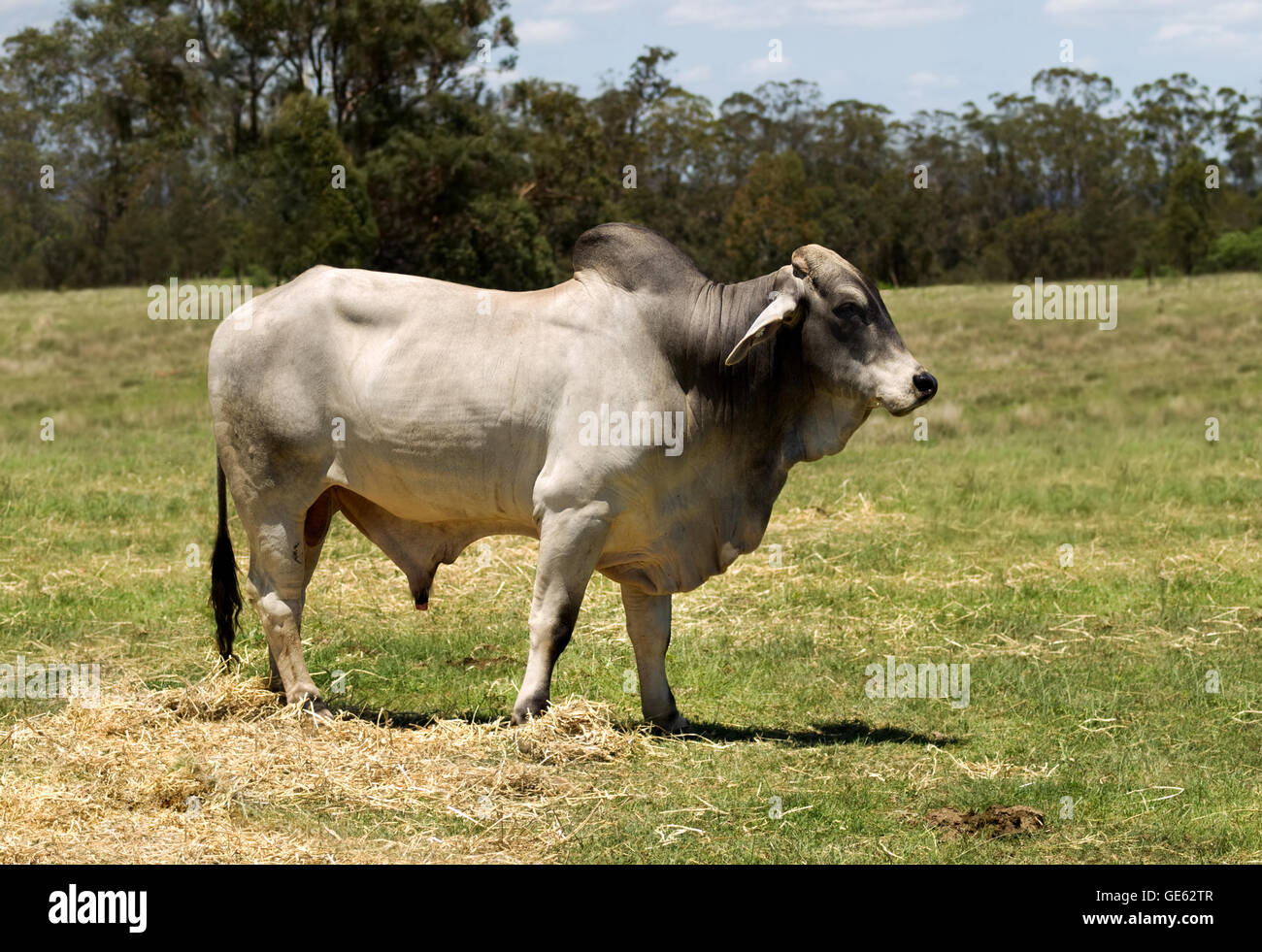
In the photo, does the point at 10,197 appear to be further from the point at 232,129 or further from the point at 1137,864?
the point at 1137,864

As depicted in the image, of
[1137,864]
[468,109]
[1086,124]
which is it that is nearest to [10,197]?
[468,109]

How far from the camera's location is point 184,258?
49.2 meters

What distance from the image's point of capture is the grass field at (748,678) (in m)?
5.99

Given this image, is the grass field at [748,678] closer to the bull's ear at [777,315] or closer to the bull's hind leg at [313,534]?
the bull's hind leg at [313,534]

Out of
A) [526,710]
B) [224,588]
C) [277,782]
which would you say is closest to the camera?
[277,782]

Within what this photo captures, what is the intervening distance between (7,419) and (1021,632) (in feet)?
49.3

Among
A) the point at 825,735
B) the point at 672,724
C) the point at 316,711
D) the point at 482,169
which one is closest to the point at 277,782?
the point at 316,711

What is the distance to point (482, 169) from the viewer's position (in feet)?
115

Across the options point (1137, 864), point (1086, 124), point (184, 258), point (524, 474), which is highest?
point (1086, 124)

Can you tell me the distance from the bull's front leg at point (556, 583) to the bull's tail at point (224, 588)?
1.85 metres

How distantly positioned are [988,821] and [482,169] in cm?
3062

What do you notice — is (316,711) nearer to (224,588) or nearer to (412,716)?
(412,716)

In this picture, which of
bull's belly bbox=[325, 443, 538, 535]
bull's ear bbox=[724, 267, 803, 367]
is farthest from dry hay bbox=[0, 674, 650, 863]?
bull's ear bbox=[724, 267, 803, 367]

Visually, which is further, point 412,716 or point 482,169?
point 482,169
